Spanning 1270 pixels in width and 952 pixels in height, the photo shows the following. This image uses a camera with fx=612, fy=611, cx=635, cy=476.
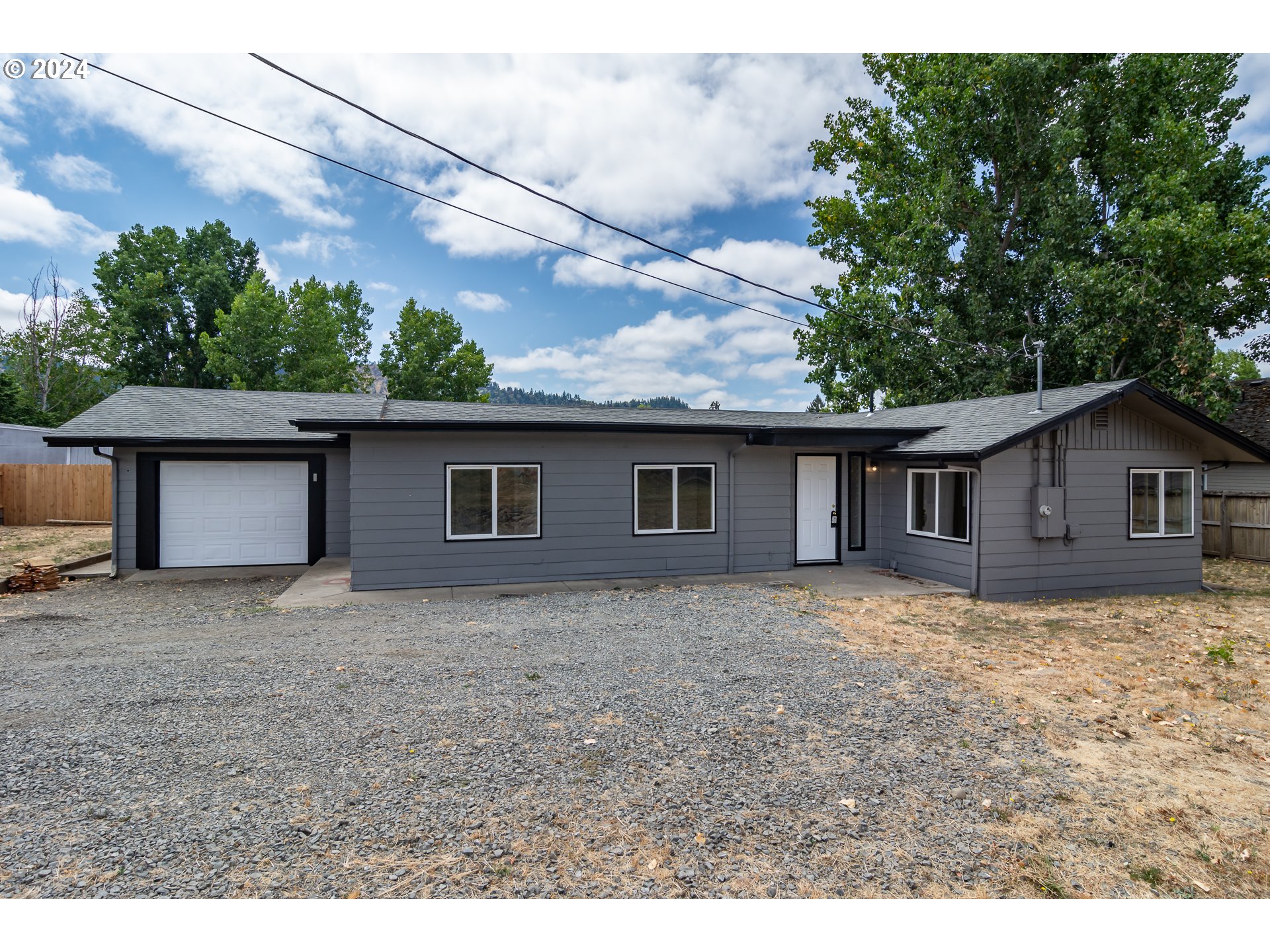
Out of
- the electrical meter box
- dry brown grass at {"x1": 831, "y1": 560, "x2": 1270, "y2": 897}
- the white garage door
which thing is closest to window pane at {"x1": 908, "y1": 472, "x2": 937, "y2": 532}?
the electrical meter box

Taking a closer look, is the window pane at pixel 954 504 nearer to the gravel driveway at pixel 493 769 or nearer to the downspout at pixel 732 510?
the downspout at pixel 732 510

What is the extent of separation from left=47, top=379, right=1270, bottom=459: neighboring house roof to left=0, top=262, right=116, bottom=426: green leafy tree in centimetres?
2448

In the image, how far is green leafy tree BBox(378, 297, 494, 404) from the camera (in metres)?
29.8

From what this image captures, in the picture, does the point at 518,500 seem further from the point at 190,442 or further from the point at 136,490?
the point at 136,490

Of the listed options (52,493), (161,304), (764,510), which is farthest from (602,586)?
(161,304)

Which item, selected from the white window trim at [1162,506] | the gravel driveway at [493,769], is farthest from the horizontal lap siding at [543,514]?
the white window trim at [1162,506]

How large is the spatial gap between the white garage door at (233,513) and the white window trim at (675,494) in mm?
6193

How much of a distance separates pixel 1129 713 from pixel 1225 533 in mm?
12837

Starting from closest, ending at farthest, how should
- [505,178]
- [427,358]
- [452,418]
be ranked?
[505,178]
[452,418]
[427,358]

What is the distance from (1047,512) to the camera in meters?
8.91

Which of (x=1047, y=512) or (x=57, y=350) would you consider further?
(x=57, y=350)

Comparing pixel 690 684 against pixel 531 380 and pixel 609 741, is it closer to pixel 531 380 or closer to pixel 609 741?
pixel 609 741

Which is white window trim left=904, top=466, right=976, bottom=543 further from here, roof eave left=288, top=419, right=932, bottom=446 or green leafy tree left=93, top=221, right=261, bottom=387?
green leafy tree left=93, top=221, right=261, bottom=387

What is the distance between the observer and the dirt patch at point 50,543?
11.8 metres
